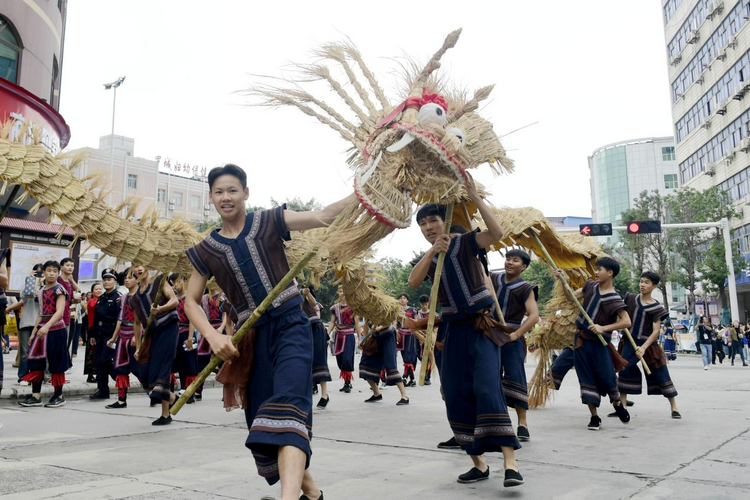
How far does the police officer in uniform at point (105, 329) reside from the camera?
7.89 meters

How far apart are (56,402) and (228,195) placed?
5.40m

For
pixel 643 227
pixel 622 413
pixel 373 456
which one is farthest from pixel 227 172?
pixel 643 227

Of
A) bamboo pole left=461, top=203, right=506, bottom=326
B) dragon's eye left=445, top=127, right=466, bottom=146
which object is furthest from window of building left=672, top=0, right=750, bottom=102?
dragon's eye left=445, top=127, right=466, bottom=146

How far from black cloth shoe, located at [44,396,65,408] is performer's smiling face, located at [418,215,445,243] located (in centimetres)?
526

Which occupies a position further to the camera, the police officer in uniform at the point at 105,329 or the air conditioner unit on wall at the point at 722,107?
the air conditioner unit on wall at the point at 722,107

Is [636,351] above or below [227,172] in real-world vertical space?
below

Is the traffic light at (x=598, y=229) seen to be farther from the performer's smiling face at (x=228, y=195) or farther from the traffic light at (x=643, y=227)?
the performer's smiling face at (x=228, y=195)

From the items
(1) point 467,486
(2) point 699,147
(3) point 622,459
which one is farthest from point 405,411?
(2) point 699,147

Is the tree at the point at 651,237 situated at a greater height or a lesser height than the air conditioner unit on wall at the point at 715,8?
lesser

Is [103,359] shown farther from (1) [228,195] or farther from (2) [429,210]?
(1) [228,195]

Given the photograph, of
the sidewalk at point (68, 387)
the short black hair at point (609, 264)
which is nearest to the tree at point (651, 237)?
the sidewalk at point (68, 387)

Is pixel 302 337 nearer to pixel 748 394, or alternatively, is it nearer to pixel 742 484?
pixel 742 484

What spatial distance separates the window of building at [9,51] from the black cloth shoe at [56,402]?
314 inches

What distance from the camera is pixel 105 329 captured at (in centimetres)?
812
